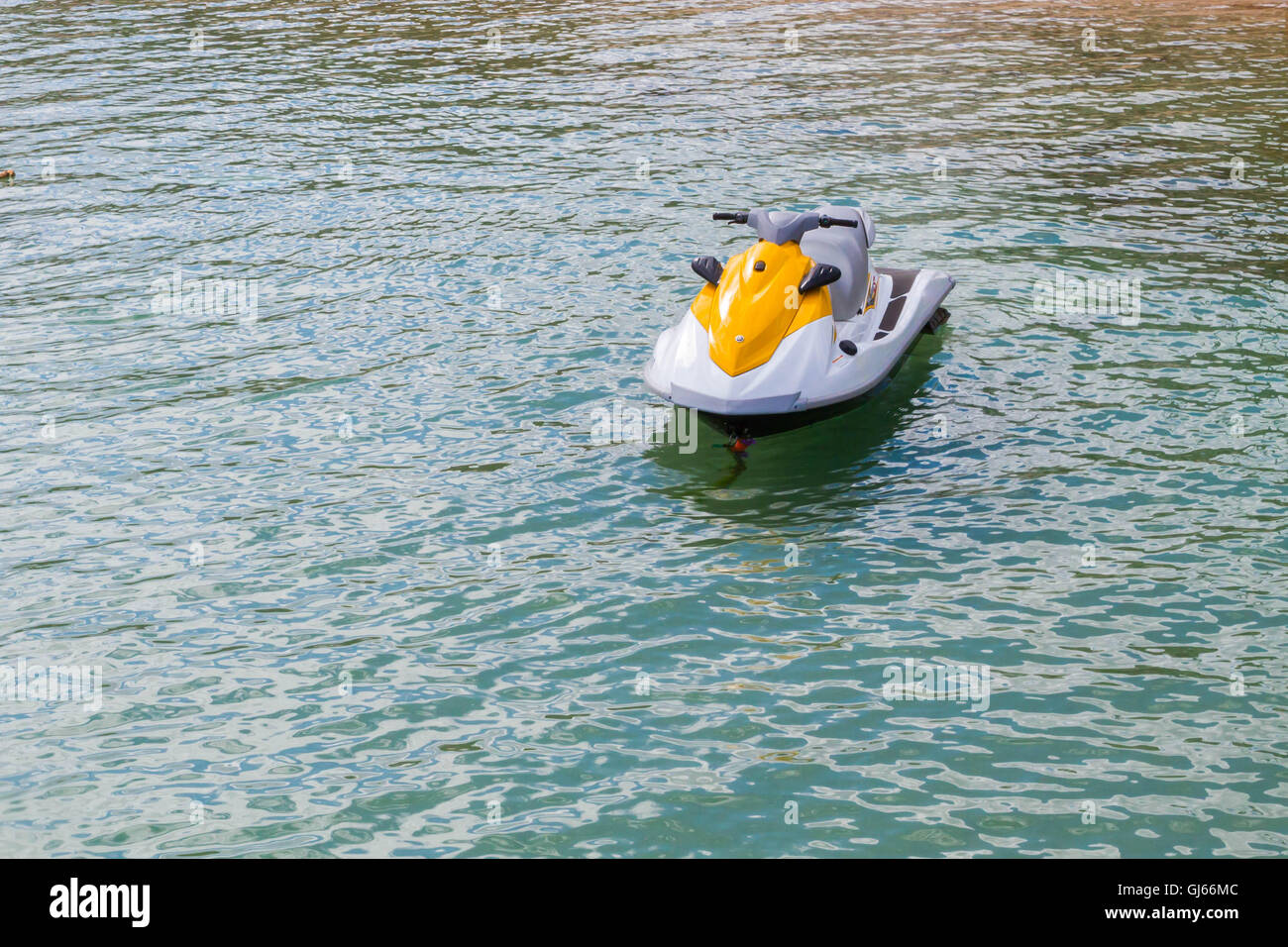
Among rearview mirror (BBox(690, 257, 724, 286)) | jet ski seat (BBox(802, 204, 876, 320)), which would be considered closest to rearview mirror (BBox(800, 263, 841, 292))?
jet ski seat (BBox(802, 204, 876, 320))

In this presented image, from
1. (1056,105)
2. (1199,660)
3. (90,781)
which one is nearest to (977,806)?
(1199,660)

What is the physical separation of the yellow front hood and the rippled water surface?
3.77 feet

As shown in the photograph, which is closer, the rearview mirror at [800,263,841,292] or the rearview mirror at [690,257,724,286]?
the rearview mirror at [800,263,841,292]

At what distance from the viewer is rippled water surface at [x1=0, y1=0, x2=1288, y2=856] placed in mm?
8156

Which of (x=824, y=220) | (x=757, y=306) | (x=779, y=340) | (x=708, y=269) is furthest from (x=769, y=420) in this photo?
(x=824, y=220)

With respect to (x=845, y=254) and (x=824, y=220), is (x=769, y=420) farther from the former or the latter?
(x=824, y=220)

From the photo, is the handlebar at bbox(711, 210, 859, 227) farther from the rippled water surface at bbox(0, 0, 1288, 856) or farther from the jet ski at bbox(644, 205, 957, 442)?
the rippled water surface at bbox(0, 0, 1288, 856)

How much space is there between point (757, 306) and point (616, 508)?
2.24 metres

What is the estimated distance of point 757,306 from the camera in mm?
11953

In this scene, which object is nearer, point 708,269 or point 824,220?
point 708,269

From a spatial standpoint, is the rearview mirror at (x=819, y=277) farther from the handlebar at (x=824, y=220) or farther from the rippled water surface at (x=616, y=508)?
the rippled water surface at (x=616, y=508)

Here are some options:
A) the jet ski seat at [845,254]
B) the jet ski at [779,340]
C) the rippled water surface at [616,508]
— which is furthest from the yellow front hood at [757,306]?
the rippled water surface at [616,508]

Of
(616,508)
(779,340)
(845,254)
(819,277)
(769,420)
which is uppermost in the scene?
(845,254)

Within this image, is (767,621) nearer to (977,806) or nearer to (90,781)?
(977,806)
